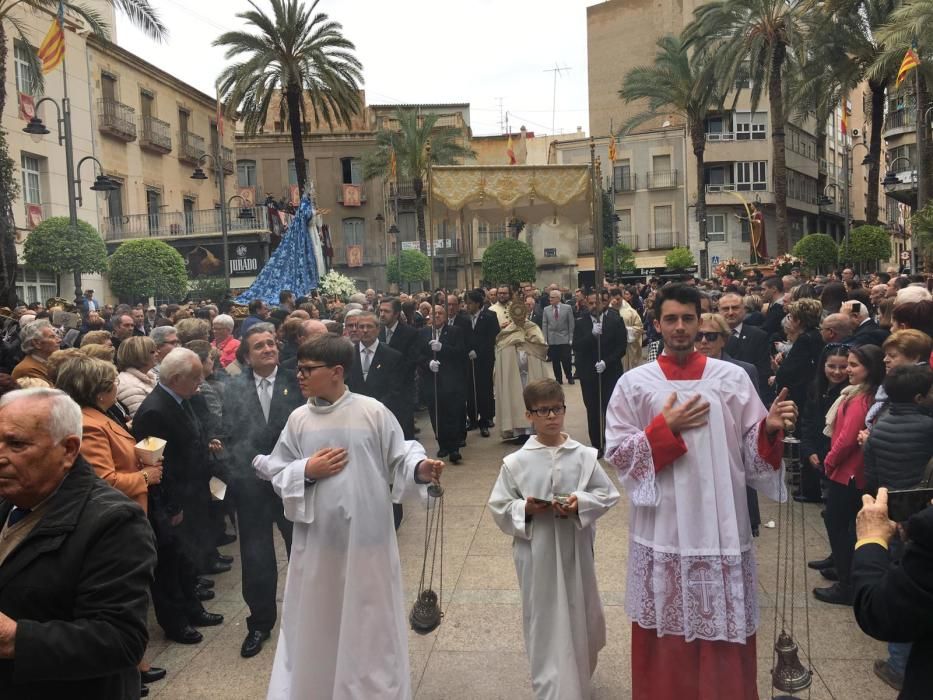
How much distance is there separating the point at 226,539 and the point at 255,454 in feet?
7.47

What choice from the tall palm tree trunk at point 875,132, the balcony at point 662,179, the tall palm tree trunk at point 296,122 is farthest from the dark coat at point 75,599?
the balcony at point 662,179

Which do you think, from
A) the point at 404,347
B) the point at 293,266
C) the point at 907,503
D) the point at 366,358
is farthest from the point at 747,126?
the point at 907,503

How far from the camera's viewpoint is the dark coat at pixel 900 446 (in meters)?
4.28

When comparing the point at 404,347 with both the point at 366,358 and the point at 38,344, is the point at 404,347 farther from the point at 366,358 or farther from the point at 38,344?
the point at 38,344

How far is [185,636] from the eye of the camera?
5121 millimetres

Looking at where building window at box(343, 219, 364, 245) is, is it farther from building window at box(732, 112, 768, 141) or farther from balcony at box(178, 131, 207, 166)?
building window at box(732, 112, 768, 141)

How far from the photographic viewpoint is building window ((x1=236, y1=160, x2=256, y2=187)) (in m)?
47.3

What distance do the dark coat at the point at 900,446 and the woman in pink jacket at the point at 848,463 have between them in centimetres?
51

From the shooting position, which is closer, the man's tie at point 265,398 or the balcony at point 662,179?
the man's tie at point 265,398

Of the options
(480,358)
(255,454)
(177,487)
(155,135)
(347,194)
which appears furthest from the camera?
(347,194)

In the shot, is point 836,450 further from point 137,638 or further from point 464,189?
point 464,189

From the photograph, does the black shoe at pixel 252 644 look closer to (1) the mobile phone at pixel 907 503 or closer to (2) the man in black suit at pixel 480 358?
(1) the mobile phone at pixel 907 503

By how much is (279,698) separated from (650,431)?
203 cm

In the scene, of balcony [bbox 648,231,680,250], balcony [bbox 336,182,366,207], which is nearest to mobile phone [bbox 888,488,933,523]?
balcony [bbox 336,182,366,207]
